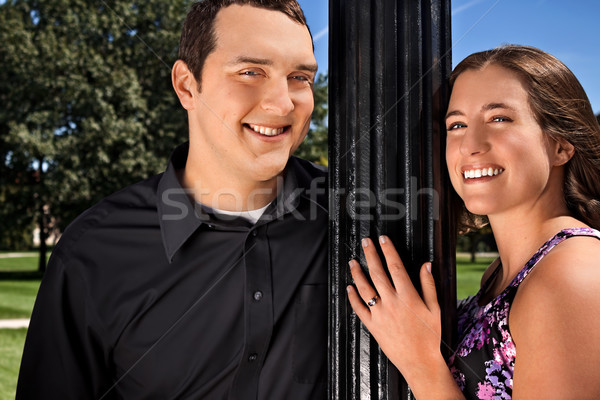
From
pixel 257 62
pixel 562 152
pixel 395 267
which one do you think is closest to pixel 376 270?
pixel 395 267

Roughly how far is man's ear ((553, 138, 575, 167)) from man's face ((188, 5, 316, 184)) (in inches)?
35.1

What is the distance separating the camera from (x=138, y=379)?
2.00 meters

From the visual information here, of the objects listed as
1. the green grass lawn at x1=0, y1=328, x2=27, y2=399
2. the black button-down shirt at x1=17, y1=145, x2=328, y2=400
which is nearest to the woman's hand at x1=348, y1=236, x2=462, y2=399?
the black button-down shirt at x1=17, y1=145, x2=328, y2=400

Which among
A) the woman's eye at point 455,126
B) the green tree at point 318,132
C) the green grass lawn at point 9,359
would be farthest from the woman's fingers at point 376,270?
the green tree at point 318,132

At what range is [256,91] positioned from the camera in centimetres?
207

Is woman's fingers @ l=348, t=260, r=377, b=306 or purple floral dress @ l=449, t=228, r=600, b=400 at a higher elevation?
woman's fingers @ l=348, t=260, r=377, b=306

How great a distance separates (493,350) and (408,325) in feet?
0.82

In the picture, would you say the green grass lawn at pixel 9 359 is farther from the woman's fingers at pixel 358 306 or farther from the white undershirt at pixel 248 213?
the woman's fingers at pixel 358 306

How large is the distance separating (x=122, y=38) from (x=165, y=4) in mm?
1553

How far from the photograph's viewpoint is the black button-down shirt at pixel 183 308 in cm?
195

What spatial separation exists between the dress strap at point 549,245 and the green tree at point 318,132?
13.7 m

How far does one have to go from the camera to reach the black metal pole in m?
1.58

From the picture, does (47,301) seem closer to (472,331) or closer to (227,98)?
(227,98)

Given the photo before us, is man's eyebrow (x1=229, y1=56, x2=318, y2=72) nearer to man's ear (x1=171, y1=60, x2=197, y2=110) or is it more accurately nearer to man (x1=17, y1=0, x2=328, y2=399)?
man (x1=17, y1=0, x2=328, y2=399)
